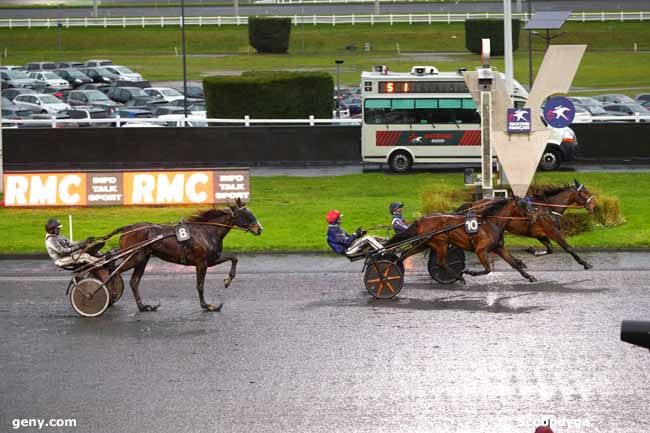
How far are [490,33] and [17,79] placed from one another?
2557 cm

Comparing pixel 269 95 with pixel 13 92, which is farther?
pixel 13 92

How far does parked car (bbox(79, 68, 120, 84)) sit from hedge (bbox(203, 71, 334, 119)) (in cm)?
2512

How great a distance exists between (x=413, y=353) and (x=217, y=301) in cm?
418

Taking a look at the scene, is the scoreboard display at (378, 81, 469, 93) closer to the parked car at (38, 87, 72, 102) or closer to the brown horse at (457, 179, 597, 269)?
the brown horse at (457, 179, 597, 269)

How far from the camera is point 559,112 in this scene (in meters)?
21.4

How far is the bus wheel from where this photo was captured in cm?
3191

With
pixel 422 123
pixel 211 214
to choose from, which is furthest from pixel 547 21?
pixel 211 214

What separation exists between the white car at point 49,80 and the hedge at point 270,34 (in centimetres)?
1277

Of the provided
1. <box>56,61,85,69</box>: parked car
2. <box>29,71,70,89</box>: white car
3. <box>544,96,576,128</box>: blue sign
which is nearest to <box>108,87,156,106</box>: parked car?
<box>29,71,70,89</box>: white car

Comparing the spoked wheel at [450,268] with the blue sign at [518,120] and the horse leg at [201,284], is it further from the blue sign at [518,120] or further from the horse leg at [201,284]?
the blue sign at [518,120]

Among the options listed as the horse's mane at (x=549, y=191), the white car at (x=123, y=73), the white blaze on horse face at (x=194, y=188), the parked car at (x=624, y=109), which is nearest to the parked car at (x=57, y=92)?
the white car at (x=123, y=73)

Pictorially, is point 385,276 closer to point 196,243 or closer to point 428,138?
point 196,243

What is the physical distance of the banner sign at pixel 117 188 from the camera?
24.4m

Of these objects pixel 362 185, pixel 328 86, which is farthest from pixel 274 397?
pixel 328 86
